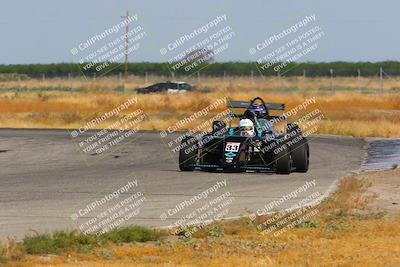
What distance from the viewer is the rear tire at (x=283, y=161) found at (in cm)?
2545

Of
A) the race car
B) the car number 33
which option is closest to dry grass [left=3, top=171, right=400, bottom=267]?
the car number 33

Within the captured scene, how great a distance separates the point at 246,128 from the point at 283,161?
1.24 m

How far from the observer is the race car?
2534 centimetres

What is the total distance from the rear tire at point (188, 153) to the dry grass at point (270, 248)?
27.3 ft

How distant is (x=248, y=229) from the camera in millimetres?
16156

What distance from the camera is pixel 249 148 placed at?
1006 inches

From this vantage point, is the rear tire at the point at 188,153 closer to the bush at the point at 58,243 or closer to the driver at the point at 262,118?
the driver at the point at 262,118

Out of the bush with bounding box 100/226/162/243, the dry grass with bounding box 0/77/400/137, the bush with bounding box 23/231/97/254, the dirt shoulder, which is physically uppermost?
the bush with bounding box 23/231/97/254

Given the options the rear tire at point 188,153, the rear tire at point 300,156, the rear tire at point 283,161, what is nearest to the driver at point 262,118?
the rear tire at point 300,156

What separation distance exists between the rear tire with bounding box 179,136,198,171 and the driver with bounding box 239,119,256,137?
120 centimetres

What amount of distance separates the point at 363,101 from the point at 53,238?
49121 millimetres

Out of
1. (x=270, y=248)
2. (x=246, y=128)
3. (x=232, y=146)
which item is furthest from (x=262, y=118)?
(x=270, y=248)

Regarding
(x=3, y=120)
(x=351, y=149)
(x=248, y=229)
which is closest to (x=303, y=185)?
(x=248, y=229)

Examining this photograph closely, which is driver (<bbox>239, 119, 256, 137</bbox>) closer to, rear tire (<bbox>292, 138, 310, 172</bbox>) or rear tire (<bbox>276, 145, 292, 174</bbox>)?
rear tire (<bbox>276, 145, 292, 174</bbox>)
